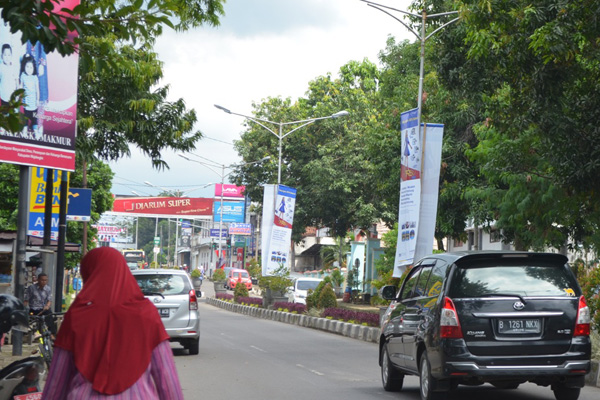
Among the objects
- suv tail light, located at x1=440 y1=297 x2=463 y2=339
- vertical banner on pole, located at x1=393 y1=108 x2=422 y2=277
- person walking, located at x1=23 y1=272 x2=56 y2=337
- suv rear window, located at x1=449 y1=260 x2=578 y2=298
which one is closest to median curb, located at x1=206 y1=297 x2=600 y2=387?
vertical banner on pole, located at x1=393 y1=108 x2=422 y2=277

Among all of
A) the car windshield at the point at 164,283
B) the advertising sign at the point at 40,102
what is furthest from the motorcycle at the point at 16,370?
the car windshield at the point at 164,283

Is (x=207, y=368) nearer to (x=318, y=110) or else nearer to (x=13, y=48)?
(x=13, y=48)

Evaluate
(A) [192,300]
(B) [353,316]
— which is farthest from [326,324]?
(A) [192,300]

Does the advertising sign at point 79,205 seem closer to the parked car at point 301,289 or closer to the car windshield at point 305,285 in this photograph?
the parked car at point 301,289

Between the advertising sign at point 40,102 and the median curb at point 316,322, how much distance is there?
39.4ft

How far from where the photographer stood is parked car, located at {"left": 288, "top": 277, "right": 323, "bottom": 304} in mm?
42188

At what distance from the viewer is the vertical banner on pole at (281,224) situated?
121 ft

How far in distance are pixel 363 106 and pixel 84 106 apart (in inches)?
1415

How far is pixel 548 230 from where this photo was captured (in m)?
25.5

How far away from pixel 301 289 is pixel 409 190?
2121 cm

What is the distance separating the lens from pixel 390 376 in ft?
41.3

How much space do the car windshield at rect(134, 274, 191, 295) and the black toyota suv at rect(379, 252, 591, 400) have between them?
8.49 m

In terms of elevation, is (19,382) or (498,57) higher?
(498,57)

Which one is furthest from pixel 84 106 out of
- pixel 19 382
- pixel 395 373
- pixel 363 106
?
pixel 363 106
